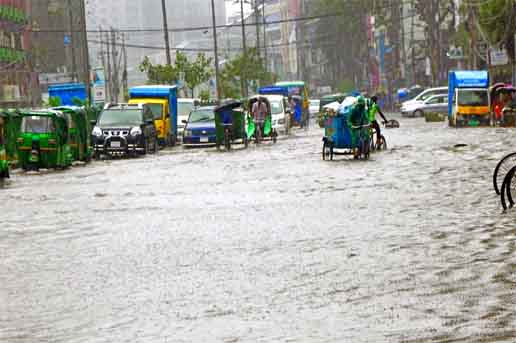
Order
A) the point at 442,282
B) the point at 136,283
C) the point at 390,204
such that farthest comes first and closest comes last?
the point at 390,204, the point at 136,283, the point at 442,282

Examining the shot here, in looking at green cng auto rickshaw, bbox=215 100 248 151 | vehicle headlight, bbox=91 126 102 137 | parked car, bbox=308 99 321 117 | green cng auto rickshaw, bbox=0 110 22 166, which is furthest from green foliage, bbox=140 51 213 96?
green cng auto rickshaw, bbox=0 110 22 166

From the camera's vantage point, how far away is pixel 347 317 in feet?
32.7

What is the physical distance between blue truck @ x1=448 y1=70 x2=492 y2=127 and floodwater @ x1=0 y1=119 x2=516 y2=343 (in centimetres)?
2694

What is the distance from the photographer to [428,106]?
7775 centimetres

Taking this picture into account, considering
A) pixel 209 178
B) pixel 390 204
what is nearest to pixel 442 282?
pixel 390 204

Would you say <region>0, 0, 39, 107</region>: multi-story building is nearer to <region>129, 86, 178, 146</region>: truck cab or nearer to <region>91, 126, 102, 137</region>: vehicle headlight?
<region>129, 86, 178, 146</region>: truck cab

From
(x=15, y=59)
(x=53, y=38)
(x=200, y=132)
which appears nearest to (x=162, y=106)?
(x=200, y=132)

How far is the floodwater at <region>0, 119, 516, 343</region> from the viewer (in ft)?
32.2

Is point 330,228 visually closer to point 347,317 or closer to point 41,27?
point 347,317

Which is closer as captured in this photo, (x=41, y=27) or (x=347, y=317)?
(x=347, y=317)

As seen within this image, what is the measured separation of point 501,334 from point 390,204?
37.0ft

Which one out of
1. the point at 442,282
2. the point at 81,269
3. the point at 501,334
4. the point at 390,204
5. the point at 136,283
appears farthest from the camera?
the point at 390,204

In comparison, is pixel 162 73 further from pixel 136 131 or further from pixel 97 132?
pixel 97 132

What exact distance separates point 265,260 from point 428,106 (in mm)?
64822
